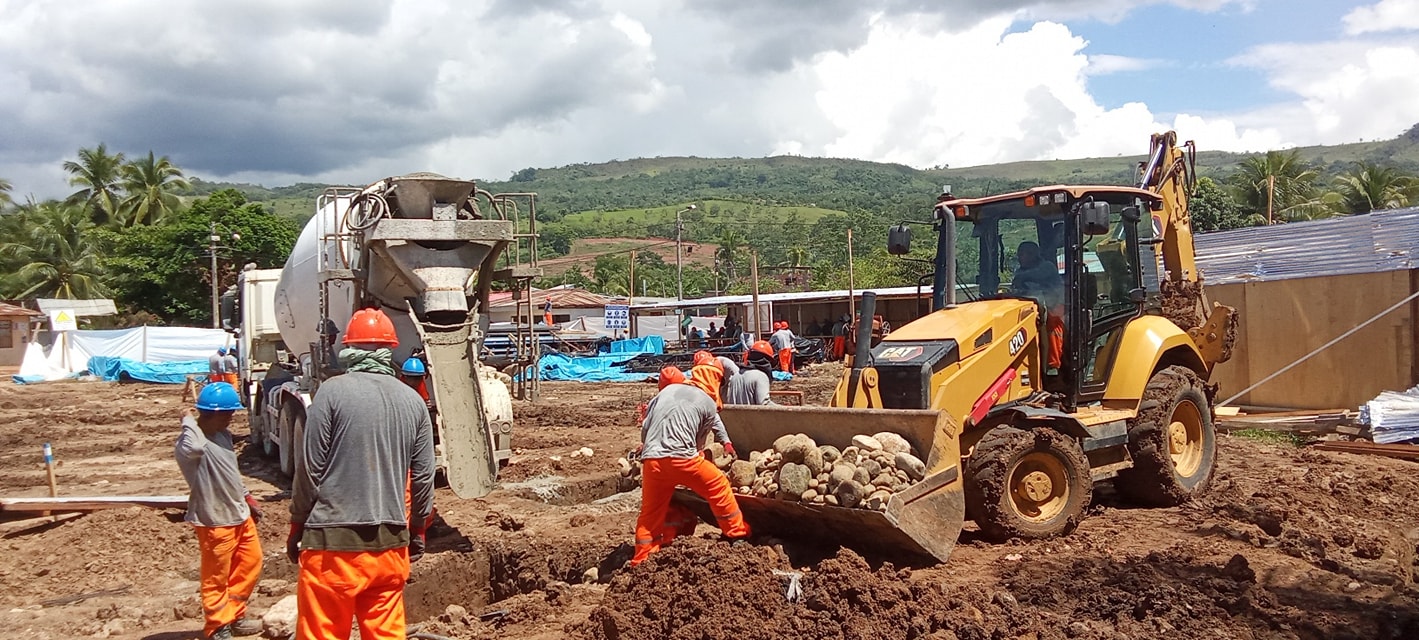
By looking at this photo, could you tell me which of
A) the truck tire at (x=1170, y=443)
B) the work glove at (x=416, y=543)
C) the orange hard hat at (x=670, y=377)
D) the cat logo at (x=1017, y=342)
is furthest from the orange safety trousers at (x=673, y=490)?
the truck tire at (x=1170, y=443)

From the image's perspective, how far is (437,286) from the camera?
30.3 feet

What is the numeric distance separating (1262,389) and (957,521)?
10.1 metres

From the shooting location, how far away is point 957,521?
6301 millimetres

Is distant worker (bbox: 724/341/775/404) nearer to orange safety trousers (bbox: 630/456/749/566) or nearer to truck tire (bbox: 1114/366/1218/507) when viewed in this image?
orange safety trousers (bbox: 630/456/749/566)

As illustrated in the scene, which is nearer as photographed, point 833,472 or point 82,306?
point 833,472

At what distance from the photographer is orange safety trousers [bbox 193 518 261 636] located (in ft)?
18.6

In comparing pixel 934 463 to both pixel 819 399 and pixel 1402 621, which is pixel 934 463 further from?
pixel 819 399

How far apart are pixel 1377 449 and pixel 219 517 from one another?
37.0ft

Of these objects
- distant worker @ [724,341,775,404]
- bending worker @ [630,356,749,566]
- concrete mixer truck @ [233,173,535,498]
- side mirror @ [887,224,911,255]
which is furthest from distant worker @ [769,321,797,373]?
bending worker @ [630,356,749,566]

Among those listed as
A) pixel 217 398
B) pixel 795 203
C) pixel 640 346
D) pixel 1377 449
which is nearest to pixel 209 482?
pixel 217 398

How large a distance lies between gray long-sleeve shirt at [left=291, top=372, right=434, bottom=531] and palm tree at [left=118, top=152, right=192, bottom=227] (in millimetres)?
54838

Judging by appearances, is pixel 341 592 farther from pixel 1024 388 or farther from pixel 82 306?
pixel 82 306

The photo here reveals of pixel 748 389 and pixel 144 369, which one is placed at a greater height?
pixel 748 389

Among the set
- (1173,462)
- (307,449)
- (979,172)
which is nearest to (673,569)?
(307,449)
